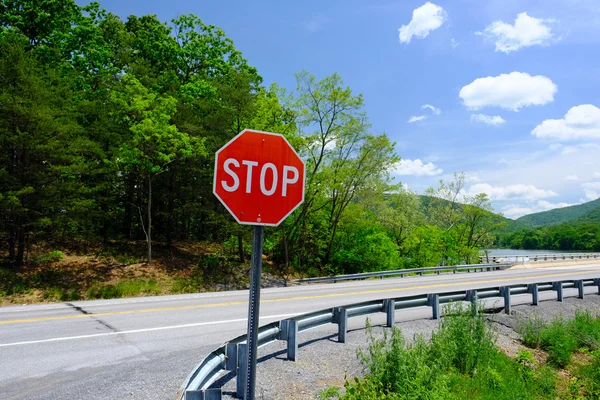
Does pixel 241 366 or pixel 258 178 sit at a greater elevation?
pixel 258 178

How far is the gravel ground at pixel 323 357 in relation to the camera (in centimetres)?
560

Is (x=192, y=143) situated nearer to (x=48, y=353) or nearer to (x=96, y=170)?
(x=96, y=170)

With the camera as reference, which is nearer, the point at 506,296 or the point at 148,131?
the point at 506,296

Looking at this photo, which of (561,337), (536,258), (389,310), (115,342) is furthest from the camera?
(536,258)

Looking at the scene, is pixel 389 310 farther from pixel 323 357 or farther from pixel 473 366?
pixel 323 357

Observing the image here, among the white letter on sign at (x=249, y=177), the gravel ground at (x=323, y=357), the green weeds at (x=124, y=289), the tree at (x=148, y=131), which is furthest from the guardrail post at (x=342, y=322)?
the tree at (x=148, y=131)

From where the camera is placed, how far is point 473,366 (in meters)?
7.54

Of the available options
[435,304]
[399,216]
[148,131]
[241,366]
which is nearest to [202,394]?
[241,366]

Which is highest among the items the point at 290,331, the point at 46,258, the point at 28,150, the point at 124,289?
the point at 28,150

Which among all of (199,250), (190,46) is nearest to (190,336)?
(199,250)

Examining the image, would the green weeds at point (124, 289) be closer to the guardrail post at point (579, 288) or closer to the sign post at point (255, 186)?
the sign post at point (255, 186)

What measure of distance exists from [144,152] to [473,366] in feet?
59.8

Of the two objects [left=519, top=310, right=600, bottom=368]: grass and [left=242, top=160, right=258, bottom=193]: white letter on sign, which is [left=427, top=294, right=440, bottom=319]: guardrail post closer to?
[left=519, top=310, right=600, bottom=368]: grass

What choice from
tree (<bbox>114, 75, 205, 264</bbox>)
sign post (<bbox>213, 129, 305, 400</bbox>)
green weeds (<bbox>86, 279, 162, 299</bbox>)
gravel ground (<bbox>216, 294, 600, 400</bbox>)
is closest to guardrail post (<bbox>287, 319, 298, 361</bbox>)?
gravel ground (<bbox>216, 294, 600, 400</bbox>)
